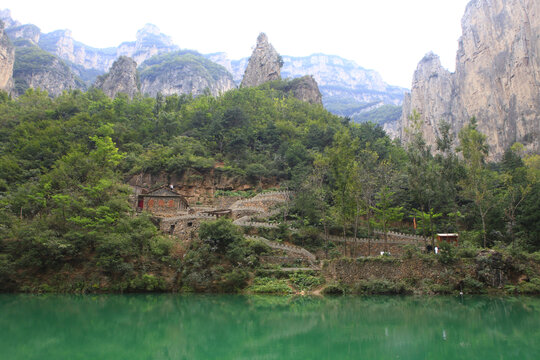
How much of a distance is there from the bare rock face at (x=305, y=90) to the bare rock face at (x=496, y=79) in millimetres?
20405

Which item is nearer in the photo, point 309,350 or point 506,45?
point 309,350

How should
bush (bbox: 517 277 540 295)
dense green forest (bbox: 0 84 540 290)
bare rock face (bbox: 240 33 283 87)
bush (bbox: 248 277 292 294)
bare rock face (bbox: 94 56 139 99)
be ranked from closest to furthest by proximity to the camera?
bush (bbox: 517 277 540 295) → bush (bbox: 248 277 292 294) → dense green forest (bbox: 0 84 540 290) → bare rock face (bbox: 240 33 283 87) → bare rock face (bbox: 94 56 139 99)

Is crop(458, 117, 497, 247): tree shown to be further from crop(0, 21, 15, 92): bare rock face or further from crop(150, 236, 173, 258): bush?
crop(0, 21, 15, 92): bare rock face

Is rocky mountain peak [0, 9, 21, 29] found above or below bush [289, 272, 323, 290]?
above

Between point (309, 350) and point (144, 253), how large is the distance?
19.7 m

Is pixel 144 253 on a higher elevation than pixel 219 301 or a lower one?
higher

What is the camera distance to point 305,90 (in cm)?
8300

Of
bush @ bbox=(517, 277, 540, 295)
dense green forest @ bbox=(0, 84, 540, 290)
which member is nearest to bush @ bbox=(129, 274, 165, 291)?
dense green forest @ bbox=(0, 84, 540, 290)

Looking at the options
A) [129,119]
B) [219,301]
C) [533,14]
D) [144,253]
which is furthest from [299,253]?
[533,14]

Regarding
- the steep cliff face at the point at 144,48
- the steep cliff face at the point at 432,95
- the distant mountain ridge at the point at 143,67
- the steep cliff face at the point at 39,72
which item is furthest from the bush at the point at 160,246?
the steep cliff face at the point at 144,48

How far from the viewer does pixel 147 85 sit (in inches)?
4983

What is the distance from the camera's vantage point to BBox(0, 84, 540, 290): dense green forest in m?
28.7

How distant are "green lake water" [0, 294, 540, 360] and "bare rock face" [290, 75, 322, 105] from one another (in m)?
64.5

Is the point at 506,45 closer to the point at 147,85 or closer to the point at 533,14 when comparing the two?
the point at 533,14
